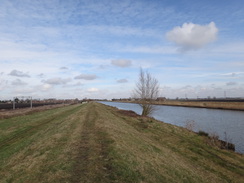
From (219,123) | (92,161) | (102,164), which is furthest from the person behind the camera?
(219,123)

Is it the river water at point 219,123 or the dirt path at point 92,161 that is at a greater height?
the dirt path at point 92,161

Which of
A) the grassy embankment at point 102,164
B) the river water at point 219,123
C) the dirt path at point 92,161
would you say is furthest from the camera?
the river water at point 219,123

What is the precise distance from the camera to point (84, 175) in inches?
289

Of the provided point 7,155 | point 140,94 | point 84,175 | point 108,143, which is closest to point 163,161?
point 108,143

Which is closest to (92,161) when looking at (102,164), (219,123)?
(102,164)

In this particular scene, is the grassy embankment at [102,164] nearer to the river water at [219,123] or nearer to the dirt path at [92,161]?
the dirt path at [92,161]

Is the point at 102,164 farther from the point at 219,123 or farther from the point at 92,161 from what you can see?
the point at 219,123

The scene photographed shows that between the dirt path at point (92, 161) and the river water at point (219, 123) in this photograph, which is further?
the river water at point (219, 123)

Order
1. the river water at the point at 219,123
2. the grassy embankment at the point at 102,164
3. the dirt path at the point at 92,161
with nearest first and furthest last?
the dirt path at the point at 92,161 < the grassy embankment at the point at 102,164 < the river water at the point at 219,123

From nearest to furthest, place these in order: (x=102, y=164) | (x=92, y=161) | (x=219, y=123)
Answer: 1. (x=102, y=164)
2. (x=92, y=161)
3. (x=219, y=123)

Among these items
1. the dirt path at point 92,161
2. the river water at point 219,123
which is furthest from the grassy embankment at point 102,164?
the river water at point 219,123

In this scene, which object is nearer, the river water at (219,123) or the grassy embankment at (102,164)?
the grassy embankment at (102,164)

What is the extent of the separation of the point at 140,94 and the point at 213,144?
67.8 ft

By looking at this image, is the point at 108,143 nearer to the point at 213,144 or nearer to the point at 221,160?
the point at 221,160
